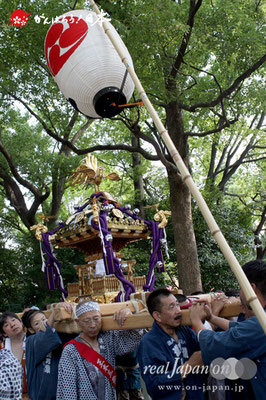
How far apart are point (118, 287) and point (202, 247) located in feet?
19.8

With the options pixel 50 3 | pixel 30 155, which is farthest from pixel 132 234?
pixel 30 155

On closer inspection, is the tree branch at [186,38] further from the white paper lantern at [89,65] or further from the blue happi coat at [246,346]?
the blue happi coat at [246,346]

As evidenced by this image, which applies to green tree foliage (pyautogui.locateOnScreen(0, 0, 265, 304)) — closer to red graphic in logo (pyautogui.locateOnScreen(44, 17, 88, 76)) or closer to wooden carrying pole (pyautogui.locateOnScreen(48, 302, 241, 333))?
red graphic in logo (pyautogui.locateOnScreen(44, 17, 88, 76))

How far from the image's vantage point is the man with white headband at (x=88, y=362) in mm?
2703

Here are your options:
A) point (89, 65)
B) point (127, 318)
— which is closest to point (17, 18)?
point (89, 65)

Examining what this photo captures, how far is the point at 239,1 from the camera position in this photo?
846cm

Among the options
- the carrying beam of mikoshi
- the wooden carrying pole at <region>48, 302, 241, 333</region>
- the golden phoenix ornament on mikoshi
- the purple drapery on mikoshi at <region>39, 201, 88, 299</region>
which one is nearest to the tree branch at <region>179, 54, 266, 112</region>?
the golden phoenix ornament on mikoshi

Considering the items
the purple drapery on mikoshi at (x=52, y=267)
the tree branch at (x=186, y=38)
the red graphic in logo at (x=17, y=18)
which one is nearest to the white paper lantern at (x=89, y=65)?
the red graphic in logo at (x=17, y=18)

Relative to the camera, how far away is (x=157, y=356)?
2.53 meters

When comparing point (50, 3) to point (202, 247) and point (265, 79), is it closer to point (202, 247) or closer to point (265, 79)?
point (265, 79)

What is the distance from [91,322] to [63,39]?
2660 mm

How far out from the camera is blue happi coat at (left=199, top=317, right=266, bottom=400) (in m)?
2.04

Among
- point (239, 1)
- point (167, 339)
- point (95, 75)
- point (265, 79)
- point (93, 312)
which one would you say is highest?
point (239, 1)

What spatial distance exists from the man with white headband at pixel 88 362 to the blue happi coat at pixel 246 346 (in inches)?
28.0
